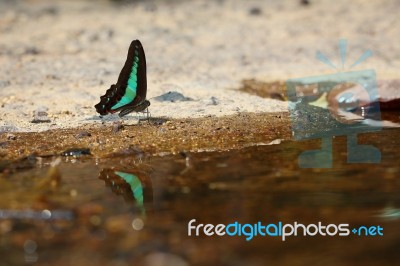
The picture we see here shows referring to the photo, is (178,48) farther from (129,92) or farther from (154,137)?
(154,137)

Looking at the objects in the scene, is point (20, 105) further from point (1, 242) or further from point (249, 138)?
point (1, 242)

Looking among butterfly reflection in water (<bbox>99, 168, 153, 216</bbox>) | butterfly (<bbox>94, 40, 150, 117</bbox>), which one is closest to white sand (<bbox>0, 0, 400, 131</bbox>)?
butterfly (<bbox>94, 40, 150, 117</bbox>)

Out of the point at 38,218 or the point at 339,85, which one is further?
the point at 339,85

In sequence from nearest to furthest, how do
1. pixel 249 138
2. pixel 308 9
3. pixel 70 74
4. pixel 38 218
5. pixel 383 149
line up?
pixel 38 218, pixel 383 149, pixel 249 138, pixel 70 74, pixel 308 9

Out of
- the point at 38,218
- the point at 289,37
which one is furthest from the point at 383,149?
the point at 289,37

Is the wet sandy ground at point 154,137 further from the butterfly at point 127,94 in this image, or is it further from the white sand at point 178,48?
the white sand at point 178,48
